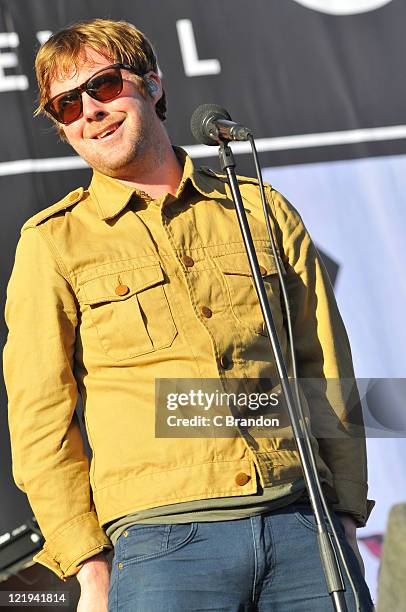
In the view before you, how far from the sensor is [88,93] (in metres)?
2.25

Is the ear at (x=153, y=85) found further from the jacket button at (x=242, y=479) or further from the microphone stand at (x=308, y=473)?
the jacket button at (x=242, y=479)

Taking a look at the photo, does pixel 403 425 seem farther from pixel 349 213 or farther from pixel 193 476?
pixel 193 476

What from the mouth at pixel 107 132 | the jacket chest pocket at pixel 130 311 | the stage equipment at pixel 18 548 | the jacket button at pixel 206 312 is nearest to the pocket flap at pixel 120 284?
the jacket chest pocket at pixel 130 311

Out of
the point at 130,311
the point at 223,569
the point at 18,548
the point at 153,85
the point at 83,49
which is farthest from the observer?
the point at 18,548

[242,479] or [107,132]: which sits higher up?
[107,132]

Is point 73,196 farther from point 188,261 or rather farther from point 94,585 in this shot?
point 94,585

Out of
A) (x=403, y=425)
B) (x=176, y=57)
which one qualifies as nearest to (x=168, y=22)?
(x=176, y=57)

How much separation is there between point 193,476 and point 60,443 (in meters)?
0.31

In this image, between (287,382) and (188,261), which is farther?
(188,261)

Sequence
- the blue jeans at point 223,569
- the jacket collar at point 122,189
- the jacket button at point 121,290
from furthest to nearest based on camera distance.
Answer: the jacket collar at point 122,189, the jacket button at point 121,290, the blue jeans at point 223,569

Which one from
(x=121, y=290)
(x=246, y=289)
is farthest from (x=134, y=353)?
(x=246, y=289)

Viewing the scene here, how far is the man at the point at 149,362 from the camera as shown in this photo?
6.26 feet

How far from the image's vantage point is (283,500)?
197 cm

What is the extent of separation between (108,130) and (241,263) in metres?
0.43
